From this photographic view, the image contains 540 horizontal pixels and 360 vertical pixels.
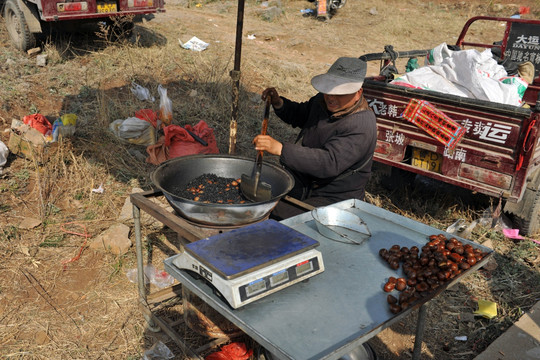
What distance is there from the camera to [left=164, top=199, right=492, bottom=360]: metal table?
155cm

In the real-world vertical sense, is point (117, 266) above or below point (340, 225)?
below

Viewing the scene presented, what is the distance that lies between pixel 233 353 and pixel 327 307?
3.82ft

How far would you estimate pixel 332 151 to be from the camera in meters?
2.89

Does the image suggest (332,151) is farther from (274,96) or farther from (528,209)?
(528,209)

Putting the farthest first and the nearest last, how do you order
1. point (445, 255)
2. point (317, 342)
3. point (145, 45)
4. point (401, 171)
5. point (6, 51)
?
point (145, 45) → point (6, 51) → point (401, 171) → point (445, 255) → point (317, 342)

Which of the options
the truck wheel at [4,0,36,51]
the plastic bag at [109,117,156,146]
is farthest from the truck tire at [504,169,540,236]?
the truck wheel at [4,0,36,51]

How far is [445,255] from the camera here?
2.05 meters

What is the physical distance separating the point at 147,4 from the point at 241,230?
644cm

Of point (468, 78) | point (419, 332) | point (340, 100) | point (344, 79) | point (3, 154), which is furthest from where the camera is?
Answer: point (3, 154)

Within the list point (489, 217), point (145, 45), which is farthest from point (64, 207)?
point (145, 45)

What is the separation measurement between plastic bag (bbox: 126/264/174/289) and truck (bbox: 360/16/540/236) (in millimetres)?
2285

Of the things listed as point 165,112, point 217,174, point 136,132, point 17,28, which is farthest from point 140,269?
point 17,28

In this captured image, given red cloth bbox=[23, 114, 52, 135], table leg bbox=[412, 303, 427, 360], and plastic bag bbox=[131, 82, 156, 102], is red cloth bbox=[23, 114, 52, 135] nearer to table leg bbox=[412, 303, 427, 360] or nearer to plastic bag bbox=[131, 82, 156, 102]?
plastic bag bbox=[131, 82, 156, 102]

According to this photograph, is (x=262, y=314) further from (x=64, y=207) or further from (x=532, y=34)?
(x=532, y=34)
